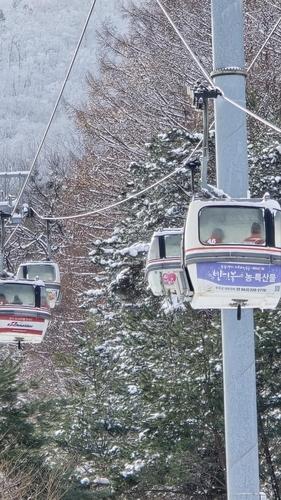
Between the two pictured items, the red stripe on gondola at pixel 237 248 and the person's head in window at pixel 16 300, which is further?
the person's head in window at pixel 16 300

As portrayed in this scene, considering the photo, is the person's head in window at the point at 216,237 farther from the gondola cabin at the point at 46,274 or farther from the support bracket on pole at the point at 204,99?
the gondola cabin at the point at 46,274

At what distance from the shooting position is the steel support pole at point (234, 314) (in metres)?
13.0

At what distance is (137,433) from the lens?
2488cm

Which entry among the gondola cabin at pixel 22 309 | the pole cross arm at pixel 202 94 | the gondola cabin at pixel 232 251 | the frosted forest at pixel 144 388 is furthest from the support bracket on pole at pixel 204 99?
the frosted forest at pixel 144 388

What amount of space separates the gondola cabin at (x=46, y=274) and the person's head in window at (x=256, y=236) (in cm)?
843

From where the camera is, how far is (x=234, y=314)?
527 inches

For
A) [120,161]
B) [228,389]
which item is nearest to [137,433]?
[228,389]

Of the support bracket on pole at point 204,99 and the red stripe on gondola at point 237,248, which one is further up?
the support bracket on pole at point 204,99

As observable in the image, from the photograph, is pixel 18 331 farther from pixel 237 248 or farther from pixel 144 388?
pixel 237 248

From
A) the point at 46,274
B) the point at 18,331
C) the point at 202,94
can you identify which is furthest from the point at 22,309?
the point at 202,94

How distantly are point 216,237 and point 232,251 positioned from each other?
0.68 feet

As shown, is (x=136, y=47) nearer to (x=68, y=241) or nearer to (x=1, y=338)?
(x=68, y=241)

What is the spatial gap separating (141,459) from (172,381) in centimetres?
155

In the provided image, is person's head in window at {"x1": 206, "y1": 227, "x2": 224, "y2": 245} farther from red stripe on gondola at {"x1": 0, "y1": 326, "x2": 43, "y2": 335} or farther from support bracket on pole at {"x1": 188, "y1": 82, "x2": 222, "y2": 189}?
red stripe on gondola at {"x1": 0, "y1": 326, "x2": 43, "y2": 335}
